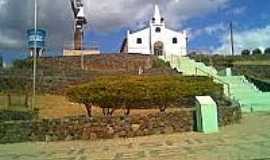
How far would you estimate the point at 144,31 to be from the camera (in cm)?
7206

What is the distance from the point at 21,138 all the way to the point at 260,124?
8.66 meters

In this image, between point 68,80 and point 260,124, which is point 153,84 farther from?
point 68,80

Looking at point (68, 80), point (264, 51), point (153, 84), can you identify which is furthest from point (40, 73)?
point (264, 51)

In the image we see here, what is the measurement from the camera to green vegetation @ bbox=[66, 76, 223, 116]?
1656 centimetres

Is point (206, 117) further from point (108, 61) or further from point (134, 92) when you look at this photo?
point (108, 61)

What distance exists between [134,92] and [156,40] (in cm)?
5548

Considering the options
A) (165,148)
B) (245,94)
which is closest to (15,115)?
(165,148)

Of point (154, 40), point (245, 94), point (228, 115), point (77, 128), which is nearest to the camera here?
point (77, 128)

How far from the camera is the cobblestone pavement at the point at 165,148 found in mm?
11336

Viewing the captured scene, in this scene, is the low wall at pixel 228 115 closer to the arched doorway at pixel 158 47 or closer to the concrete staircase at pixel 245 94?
the concrete staircase at pixel 245 94

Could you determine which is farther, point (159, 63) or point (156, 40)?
point (156, 40)

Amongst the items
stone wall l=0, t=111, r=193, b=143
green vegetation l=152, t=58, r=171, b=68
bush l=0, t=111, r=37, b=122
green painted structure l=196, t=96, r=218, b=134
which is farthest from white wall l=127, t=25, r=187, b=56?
stone wall l=0, t=111, r=193, b=143

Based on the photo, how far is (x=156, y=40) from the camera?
7162cm

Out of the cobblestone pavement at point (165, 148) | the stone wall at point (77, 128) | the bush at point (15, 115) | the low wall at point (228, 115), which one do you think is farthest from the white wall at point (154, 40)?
the cobblestone pavement at point (165, 148)
